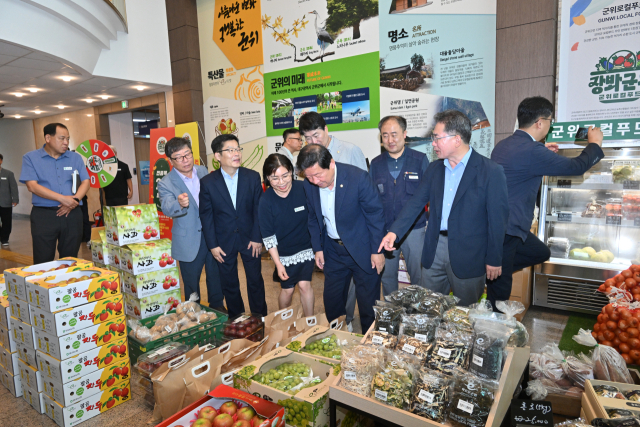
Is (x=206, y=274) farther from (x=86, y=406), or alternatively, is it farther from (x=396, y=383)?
(x=396, y=383)

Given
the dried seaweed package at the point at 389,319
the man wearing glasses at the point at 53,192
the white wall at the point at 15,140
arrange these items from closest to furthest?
the dried seaweed package at the point at 389,319, the man wearing glasses at the point at 53,192, the white wall at the point at 15,140

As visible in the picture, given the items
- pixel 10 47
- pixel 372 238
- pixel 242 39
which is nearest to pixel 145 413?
pixel 372 238

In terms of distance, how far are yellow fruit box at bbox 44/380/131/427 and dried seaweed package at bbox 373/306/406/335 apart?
5.78 feet

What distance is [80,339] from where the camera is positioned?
2150 mm

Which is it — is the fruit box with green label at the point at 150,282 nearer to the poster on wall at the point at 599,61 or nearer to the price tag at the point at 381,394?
the price tag at the point at 381,394

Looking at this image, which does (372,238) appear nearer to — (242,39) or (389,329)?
(389,329)

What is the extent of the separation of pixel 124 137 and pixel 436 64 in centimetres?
801

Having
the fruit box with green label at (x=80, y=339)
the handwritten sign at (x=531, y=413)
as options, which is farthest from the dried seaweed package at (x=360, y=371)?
the fruit box with green label at (x=80, y=339)

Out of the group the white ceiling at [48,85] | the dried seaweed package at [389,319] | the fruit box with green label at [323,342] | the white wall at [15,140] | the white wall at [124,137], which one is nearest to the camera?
the dried seaweed package at [389,319]

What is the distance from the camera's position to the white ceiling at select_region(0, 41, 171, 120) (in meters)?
Answer: 5.25

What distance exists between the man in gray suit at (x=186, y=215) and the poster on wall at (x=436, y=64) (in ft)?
8.78

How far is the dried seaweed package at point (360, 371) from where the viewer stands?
1.53m

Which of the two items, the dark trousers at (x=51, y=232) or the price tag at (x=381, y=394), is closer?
the price tag at (x=381, y=394)

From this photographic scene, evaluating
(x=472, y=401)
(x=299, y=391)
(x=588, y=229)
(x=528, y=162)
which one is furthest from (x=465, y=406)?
(x=588, y=229)
